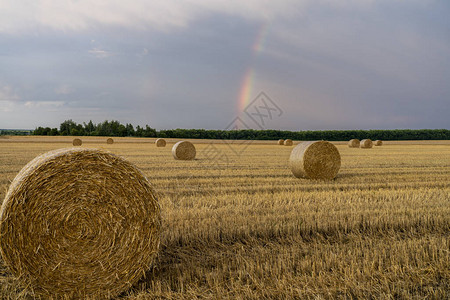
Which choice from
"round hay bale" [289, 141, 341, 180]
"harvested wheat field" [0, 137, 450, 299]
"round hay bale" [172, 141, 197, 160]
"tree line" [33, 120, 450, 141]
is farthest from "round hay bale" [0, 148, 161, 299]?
"tree line" [33, 120, 450, 141]

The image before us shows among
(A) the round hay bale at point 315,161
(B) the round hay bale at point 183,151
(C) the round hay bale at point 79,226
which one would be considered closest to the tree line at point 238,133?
(B) the round hay bale at point 183,151

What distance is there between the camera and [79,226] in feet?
13.4

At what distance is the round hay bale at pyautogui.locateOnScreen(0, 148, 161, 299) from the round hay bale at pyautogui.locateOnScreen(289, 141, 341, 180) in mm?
8115

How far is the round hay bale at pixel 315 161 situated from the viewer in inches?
462

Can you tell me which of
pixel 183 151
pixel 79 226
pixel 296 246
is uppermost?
pixel 183 151

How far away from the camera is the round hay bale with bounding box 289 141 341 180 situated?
11.7 m

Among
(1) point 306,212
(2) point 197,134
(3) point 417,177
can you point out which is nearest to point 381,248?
(1) point 306,212

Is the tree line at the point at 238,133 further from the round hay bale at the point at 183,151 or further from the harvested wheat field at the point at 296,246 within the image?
the harvested wheat field at the point at 296,246

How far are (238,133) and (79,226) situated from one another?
60.0m

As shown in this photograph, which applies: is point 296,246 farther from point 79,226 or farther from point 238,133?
point 238,133

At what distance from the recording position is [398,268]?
14.5ft

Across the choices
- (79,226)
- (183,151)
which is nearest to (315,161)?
(183,151)

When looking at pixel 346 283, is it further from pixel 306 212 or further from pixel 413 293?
pixel 306 212

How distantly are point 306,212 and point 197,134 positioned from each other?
56613mm
